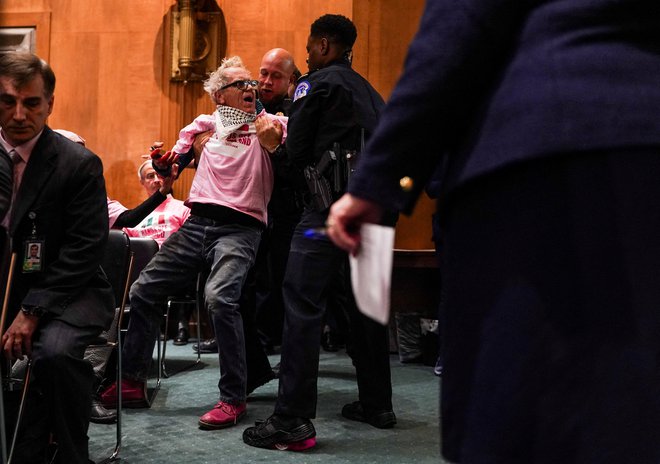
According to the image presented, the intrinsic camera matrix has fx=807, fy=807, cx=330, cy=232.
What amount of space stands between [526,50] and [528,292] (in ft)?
1.15

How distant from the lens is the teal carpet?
9.86ft

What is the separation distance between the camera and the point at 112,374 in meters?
3.63

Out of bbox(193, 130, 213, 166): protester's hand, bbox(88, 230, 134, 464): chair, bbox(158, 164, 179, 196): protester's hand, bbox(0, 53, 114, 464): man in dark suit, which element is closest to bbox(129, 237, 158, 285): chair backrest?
bbox(158, 164, 179, 196): protester's hand

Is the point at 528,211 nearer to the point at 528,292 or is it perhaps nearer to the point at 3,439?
the point at 528,292

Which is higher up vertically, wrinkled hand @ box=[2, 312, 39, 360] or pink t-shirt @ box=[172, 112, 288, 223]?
pink t-shirt @ box=[172, 112, 288, 223]

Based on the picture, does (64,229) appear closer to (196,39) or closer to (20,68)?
(20,68)

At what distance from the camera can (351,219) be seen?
125 cm

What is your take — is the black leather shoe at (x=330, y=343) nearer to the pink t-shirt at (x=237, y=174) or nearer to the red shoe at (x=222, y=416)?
the pink t-shirt at (x=237, y=174)

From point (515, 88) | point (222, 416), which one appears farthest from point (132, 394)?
point (515, 88)

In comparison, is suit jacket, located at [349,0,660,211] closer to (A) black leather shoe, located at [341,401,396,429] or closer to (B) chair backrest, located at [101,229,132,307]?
(B) chair backrest, located at [101,229,132,307]

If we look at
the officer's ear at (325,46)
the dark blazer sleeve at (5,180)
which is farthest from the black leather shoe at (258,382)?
the dark blazer sleeve at (5,180)

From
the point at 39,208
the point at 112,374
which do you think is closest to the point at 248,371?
the point at 112,374

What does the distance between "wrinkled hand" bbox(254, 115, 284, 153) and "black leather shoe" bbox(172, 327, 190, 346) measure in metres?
2.85

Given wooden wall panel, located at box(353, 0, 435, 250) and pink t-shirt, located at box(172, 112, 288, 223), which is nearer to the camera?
pink t-shirt, located at box(172, 112, 288, 223)
